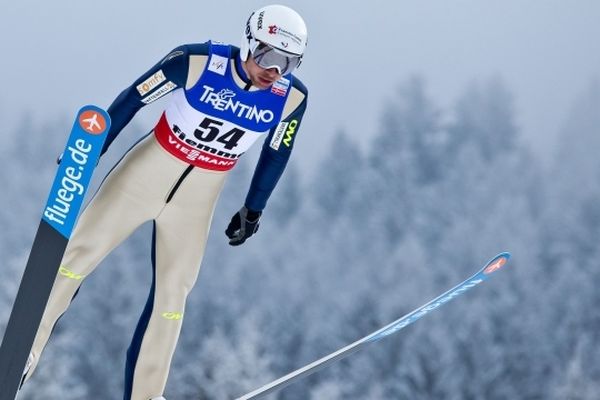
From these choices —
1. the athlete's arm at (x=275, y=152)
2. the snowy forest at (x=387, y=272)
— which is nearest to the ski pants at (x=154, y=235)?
the athlete's arm at (x=275, y=152)

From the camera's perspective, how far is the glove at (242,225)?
10.3ft

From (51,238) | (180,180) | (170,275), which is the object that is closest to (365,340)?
(170,275)

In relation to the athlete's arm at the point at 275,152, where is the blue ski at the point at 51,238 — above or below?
below

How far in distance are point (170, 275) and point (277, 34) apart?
2.64ft

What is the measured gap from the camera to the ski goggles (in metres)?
2.75

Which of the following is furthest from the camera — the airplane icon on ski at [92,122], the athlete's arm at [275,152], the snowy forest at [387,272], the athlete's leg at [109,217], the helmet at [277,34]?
the snowy forest at [387,272]

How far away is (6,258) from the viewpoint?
16281 millimetres

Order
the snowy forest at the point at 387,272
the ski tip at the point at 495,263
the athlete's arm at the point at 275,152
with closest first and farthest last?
the athlete's arm at the point at 275,152, the ski tip at the point at 495,263, the snowy forest at the point at 387,272

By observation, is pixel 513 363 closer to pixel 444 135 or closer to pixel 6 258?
pixel 444 135

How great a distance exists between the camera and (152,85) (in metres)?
2.83

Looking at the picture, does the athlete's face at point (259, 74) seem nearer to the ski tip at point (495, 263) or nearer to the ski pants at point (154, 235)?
the ski pants at point (154, 235)

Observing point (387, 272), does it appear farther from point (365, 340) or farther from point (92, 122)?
point (92, 122)

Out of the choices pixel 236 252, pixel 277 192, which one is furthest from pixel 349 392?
pixel 277 192

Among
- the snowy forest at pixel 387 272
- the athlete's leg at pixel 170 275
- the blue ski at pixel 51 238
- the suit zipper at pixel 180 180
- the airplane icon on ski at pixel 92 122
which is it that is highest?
the snowy forest at pixel 387 272
